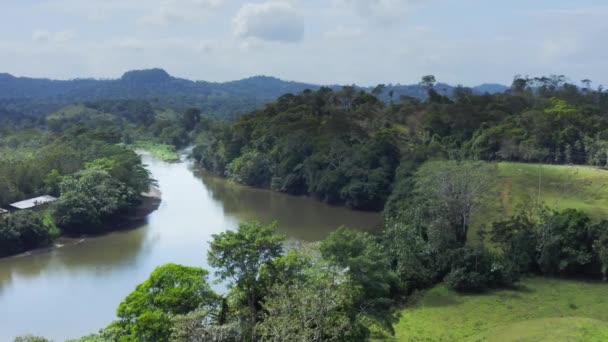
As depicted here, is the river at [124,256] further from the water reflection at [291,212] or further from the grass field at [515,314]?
the grass field at [515,314]

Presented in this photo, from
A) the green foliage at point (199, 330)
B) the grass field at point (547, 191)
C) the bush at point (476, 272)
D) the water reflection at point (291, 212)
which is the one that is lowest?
the water reflection at point (291, 212)

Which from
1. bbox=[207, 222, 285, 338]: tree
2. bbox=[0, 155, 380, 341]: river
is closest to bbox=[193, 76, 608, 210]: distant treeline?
bbox=[0, 155, 380, 341]: river

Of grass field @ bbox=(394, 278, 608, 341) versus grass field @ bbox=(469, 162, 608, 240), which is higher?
grass field @ bbox=(469, 162, 608, 240)

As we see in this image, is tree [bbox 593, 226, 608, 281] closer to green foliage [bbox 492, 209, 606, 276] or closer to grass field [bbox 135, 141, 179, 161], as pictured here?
green foliage [bbox 492, 209, 606, 276]

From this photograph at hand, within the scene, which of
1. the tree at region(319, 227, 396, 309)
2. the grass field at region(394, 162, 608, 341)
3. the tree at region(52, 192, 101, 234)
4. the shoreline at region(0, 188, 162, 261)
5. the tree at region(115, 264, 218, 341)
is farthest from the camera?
the tree at region(52, 192, 101, 234)

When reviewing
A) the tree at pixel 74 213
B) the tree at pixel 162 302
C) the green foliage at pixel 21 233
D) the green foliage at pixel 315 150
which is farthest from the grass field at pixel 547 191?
the green foliage at pixel 21 233
